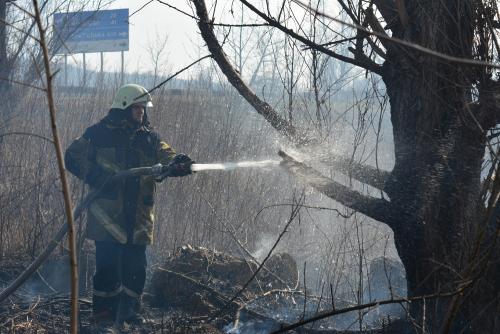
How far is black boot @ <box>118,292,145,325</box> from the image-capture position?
3.33 m

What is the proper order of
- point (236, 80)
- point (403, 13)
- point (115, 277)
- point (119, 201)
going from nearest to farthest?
point (403, 13) < point (236, 80) < point (115, 277) < point (119, 201)

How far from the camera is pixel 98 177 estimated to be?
10.5ft

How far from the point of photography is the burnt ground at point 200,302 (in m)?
3.14

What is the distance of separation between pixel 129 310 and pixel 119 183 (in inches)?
50.7

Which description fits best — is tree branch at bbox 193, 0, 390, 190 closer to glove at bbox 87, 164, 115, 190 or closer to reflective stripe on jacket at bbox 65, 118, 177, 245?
reflective stripe on jacket at bbox 65, 118, 177, 245

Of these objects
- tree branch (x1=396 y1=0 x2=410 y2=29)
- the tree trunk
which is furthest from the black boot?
tree branch (x1=396 y1=0 x2=410 y2=29)

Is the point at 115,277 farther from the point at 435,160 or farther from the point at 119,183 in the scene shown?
the point at 435,160

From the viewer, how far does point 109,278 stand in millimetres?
3141

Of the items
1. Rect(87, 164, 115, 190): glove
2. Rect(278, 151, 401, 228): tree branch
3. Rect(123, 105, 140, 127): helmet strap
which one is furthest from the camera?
Rect(123, 105, 140, 127): helmet strap

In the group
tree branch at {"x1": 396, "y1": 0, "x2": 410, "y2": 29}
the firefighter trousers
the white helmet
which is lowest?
the firefighter trousers

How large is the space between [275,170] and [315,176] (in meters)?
4.61

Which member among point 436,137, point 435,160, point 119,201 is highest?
point 436,137

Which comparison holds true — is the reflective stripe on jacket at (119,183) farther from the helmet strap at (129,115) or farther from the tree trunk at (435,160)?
the tree trunk at (435,160)

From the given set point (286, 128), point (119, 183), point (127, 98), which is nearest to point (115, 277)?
point (119, 183)
